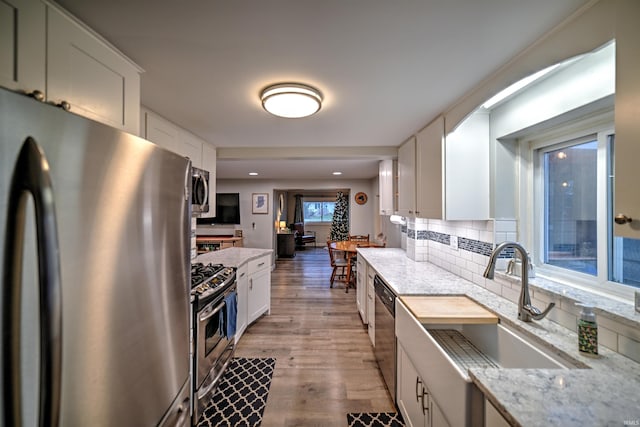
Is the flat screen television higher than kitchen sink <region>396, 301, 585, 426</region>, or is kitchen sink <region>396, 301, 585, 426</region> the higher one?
the flat screen television

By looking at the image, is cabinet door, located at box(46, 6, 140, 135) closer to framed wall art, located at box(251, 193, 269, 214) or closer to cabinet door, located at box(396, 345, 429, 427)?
cabinet door, located at box(396, 345, 429, 427)

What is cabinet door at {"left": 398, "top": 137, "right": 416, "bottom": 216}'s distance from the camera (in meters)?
2.67

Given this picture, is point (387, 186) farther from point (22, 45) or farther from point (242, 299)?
point (22, 45)

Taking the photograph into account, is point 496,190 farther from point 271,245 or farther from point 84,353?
point 271,245

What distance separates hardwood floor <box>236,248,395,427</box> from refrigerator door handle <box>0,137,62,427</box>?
1.62 m

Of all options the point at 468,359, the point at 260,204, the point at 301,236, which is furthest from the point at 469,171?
the point at 301,236

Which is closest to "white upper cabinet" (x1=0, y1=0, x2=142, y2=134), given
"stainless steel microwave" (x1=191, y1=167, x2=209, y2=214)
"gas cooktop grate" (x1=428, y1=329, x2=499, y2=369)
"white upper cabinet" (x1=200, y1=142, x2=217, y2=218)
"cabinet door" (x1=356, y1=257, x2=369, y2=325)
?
"stainless steel microwave" (x1=191, y1=167, x2=209, y2=214)

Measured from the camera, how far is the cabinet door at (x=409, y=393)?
1.42 meters

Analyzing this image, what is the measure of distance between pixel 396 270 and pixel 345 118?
4.75 ft

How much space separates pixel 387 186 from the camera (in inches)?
150

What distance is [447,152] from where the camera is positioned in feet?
6.56

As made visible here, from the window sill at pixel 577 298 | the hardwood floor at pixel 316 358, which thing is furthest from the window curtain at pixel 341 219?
the window sill at pixel 577 298

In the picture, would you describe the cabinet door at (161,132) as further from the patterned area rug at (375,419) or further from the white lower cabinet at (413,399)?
the patterned area rug at (375,419)

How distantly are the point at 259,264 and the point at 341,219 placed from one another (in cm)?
632
